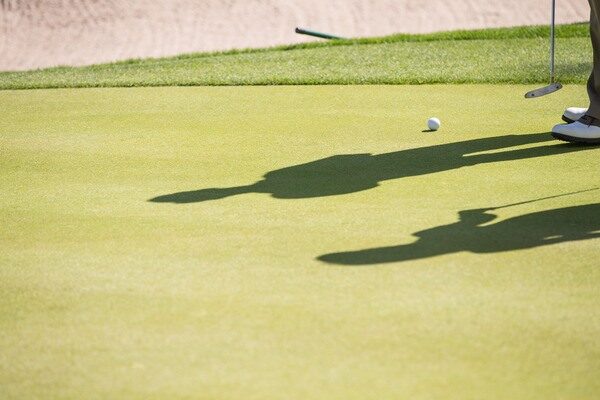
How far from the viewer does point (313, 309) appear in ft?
9.09

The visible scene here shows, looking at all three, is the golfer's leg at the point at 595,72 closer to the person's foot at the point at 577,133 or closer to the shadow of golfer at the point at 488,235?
the person's foot at the point at 577,133

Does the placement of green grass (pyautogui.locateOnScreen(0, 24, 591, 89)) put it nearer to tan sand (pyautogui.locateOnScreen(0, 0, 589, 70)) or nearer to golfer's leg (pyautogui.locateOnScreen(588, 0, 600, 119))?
golfer's leg (pyautogui.locateOnScreen(588, 0, 600, 119))

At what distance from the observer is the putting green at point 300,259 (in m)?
2.40

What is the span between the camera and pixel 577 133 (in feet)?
16.2

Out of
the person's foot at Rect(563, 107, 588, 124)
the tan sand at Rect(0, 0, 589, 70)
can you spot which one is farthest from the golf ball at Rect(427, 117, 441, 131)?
the tan sand at Rect(0, 0, 589, 70)

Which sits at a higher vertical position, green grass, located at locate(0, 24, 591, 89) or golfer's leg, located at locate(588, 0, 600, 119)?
golfer's leg, located at locate(588, 0, 600, 119)

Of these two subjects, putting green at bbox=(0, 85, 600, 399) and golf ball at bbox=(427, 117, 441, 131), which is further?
golf ball at bbox=(427, 117, 441, 131)

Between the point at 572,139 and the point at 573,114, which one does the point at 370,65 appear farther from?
the point at 572,139

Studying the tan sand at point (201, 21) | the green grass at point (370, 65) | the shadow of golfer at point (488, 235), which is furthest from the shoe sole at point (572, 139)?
the tan sand at point (201, 21)

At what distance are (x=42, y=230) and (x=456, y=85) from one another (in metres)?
3.80

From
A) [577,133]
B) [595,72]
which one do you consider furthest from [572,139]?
[595,72]

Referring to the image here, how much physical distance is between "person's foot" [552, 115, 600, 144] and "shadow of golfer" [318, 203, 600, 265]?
1174mm

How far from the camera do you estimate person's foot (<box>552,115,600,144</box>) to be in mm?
4941

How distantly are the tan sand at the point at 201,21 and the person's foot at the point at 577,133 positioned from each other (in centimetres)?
685
